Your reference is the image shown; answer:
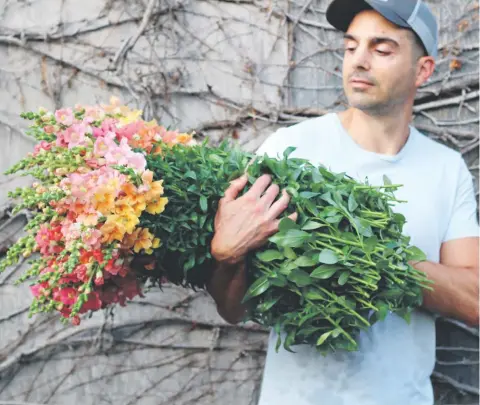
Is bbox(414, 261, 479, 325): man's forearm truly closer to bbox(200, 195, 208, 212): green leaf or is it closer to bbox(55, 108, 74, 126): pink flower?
bbox(200, 195, 208, 212): green leaf

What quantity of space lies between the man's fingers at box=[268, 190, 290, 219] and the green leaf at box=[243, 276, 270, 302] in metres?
0.15

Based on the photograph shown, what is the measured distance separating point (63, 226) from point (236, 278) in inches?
18.0

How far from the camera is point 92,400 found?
9.30ft

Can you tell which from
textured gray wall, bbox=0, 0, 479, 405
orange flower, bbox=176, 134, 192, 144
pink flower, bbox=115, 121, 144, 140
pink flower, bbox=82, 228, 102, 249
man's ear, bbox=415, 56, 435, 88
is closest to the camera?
pink flower, bbox=82, 228, 102, 249

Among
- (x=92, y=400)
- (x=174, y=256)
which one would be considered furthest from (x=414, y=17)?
(x=92, y=400)

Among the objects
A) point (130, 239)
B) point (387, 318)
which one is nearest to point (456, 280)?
point (387, 318)

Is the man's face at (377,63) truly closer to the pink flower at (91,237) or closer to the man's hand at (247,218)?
the man's hand at (247,218)

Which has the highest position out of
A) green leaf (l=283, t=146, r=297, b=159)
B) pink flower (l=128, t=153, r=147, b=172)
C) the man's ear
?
the man's ear

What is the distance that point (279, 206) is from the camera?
1598mm

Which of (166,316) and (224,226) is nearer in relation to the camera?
(224,226)

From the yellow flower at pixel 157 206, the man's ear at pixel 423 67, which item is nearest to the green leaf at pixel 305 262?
the yellow flower at pixel 157 206

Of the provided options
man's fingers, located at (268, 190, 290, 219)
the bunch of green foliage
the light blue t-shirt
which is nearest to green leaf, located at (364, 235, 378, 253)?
the bunch of green foliage

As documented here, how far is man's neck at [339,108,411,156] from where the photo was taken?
202 cm

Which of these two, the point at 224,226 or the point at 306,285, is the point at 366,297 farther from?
the point at 224,226
